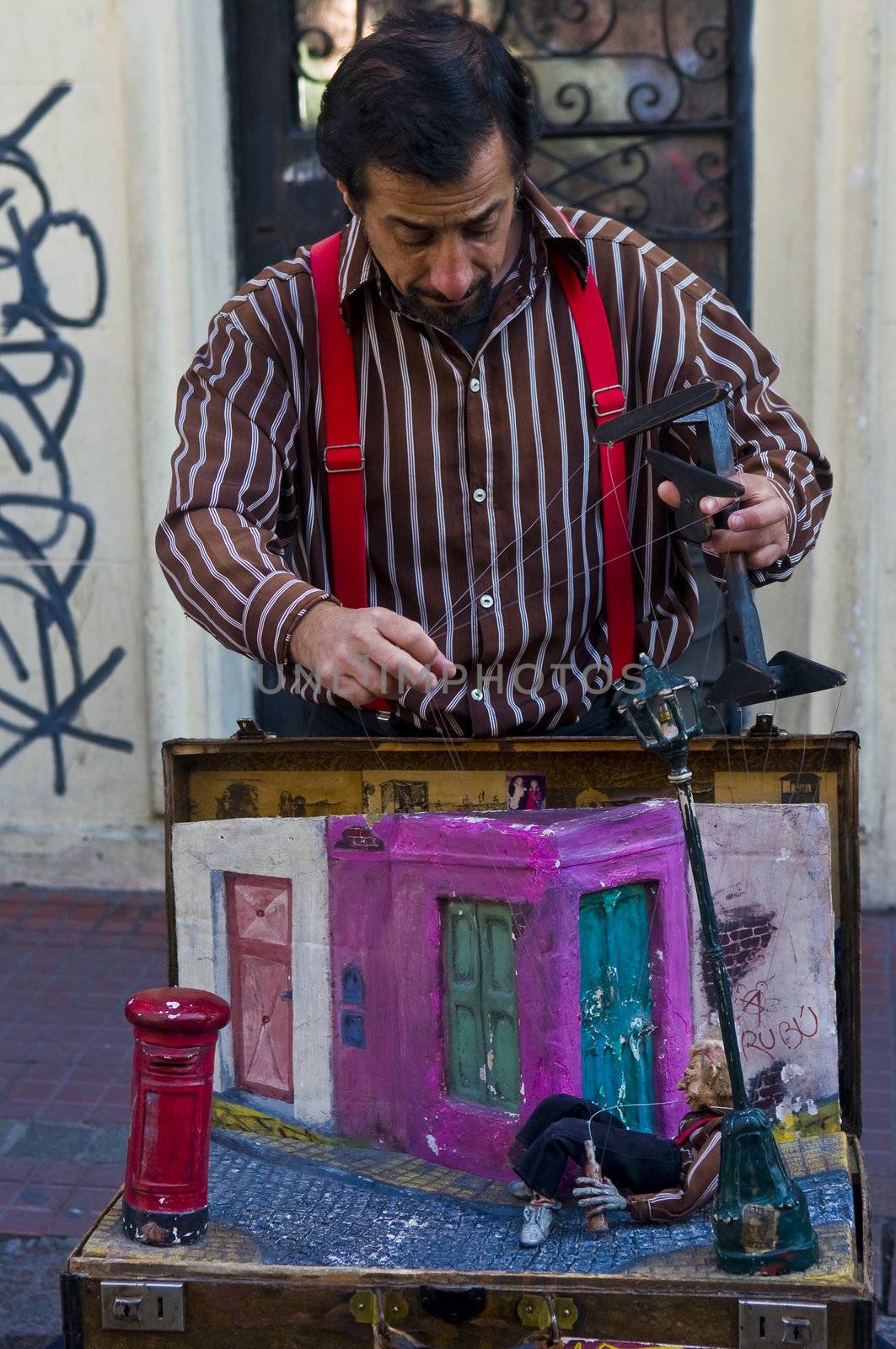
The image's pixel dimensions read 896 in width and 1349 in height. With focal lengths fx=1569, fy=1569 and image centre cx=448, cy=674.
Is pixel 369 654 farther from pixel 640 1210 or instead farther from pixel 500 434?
pixel 640 1210

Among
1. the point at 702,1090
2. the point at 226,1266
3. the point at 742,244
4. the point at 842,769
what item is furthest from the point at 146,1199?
the point at 742,244

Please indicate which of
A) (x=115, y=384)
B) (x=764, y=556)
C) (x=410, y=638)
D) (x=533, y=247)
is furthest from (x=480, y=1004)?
(x=115, y=384)

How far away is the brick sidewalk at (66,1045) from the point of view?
3158 millimetres

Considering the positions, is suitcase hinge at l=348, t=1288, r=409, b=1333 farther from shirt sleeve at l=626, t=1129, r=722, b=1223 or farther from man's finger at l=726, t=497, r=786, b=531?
man's finger at l=726, t=497, r=786, b=531

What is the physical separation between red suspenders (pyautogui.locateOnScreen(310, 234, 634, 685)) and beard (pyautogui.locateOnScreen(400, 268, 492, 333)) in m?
0.10

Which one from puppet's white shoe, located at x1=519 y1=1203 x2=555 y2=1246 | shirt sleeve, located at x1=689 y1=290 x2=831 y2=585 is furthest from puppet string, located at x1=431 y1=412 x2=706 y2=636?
puppet's white shoe, located at x1=519 y1=1203 x2=555 y2=1246

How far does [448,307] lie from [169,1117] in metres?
0.93

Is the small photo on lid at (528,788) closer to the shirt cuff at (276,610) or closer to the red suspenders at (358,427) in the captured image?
the red suspenders at (358,427)

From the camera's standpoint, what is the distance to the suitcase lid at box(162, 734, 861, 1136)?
1.71 meters

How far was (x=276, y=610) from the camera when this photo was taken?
5.38 feet

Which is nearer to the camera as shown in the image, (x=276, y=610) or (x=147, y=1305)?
(x=147, y=1305)

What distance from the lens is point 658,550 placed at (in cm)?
193

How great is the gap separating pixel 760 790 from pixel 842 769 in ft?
0.30

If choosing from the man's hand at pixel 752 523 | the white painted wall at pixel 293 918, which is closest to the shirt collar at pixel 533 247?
the man's hand at pixel 752 523
